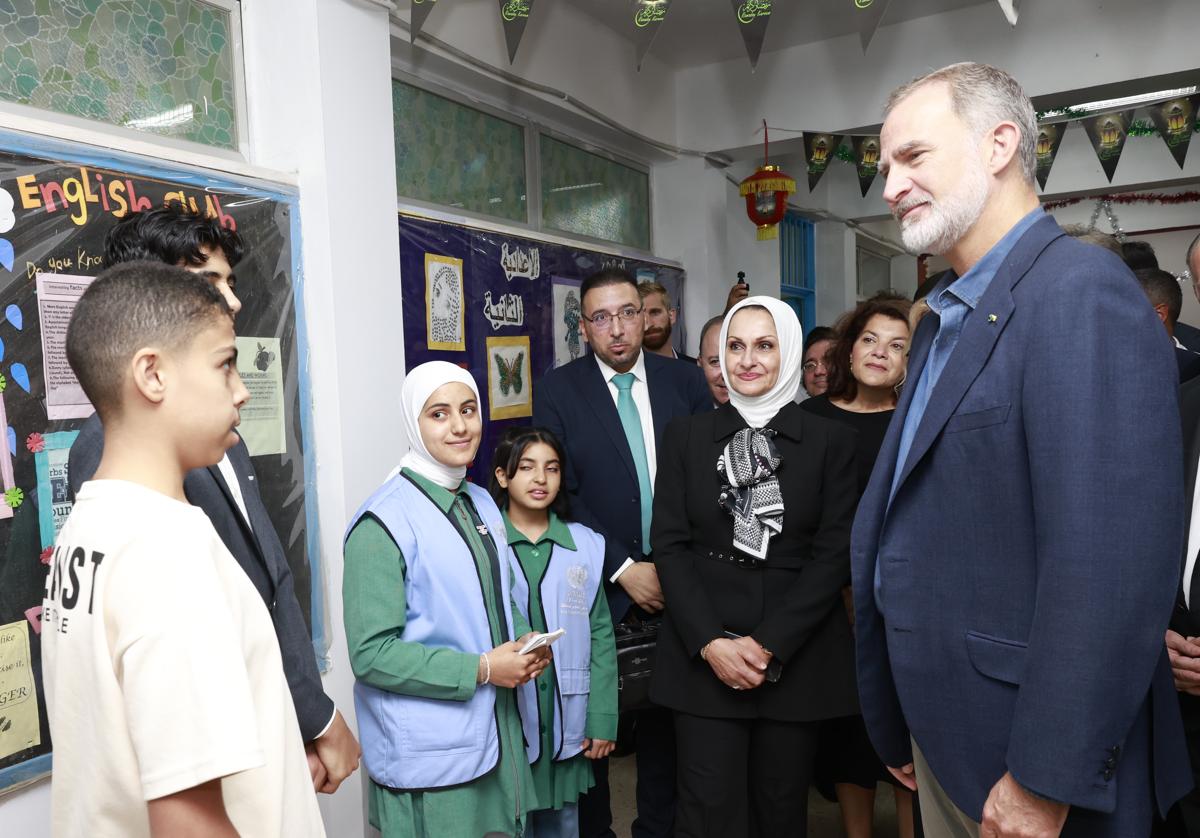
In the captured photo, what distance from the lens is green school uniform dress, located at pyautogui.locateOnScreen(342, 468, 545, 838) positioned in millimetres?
1670

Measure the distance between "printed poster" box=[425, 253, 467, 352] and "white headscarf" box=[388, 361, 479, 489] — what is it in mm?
1196

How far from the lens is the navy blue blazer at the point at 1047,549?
1.02 m

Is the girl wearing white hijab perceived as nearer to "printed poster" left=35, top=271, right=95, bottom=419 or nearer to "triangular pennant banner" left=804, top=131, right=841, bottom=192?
"printed poster" left=35, top=271, right=95, bottom=419

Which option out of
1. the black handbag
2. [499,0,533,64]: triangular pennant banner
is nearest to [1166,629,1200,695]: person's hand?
the black handbag

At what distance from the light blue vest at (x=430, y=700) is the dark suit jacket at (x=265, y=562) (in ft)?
0.84

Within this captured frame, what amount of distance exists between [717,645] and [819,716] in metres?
0.29

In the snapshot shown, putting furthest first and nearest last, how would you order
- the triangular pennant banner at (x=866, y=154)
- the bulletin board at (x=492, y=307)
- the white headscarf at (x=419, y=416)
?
the triangular pennant banner at (x=866, y=154), the bulletin board at (x=492, y=307), the white headscarf at (x=419, y=416)

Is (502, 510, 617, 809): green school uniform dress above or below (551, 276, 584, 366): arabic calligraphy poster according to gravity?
below

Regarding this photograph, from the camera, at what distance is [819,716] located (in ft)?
6.25

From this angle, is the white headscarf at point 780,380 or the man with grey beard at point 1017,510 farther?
the white headscarf at point 780,380

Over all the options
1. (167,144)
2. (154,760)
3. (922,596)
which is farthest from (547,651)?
(167,144)

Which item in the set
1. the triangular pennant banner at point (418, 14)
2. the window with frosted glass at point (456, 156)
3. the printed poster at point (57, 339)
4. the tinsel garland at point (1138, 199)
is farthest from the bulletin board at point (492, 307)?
the tinsel garland at point (1138, 199)

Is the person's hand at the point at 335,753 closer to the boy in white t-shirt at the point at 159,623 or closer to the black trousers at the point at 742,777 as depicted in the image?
the boy in white t-shirt at the point at 159,623

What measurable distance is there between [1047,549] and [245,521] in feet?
3.91
